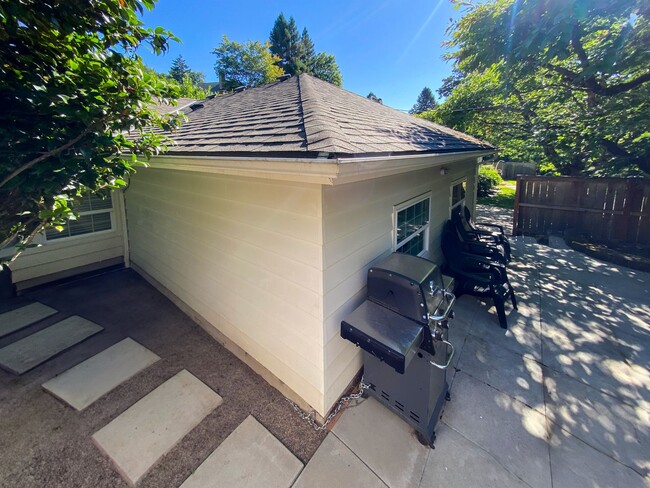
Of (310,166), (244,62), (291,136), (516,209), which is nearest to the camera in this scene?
(310,166)

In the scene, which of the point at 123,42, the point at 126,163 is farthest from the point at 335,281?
the point at 123,42

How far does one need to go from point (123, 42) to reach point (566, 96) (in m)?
11.0

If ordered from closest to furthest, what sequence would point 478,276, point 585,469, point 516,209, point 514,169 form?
point 585,469 < point 478,276 < point 516,209 < point 514,169

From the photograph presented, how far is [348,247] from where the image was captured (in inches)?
110

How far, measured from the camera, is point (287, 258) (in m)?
2.79

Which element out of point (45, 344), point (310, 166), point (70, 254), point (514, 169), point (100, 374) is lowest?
point (100, 374)

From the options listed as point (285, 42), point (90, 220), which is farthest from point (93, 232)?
point (285, 42)

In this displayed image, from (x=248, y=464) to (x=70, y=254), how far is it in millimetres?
6294

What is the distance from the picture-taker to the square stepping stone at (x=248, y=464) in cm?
233

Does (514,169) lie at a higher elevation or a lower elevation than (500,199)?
higher

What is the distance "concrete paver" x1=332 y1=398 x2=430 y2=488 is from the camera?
93.3 inches

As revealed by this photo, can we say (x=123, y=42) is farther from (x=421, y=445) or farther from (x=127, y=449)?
→ (x=421, y=445)

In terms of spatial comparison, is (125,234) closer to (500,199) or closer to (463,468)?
(463,468)

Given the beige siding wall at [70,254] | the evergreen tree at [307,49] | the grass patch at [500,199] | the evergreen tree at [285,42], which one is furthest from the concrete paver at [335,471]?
the evergreen tree at [307,49]
